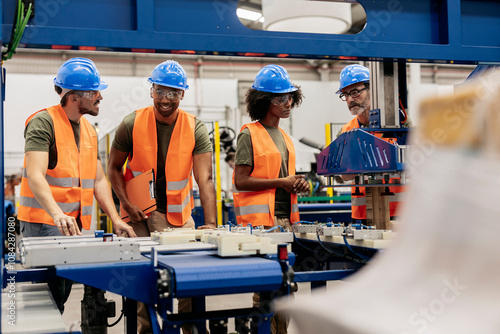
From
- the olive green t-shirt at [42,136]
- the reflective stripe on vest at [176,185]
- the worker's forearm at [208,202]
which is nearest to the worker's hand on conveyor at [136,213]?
the reflective stripe on vest at [176,185]

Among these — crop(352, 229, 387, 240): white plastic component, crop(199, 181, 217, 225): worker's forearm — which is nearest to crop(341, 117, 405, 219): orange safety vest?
crop(352, 229, 387, 240): white plastic component

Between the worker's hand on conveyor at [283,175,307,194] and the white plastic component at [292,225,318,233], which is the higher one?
the worker's hand on conveyor at [283,175,307,194]

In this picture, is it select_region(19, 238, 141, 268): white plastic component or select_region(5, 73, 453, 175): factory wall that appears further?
select_region(5, 73, 453, 175): factory wall

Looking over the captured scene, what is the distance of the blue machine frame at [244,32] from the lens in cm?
224

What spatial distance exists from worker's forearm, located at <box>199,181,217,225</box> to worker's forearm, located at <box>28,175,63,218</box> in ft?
3.01

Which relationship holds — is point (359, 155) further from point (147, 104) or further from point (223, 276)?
point (147, 104)

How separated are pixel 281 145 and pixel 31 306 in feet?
6.90

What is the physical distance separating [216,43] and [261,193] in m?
1.46

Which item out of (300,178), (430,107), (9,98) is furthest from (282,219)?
(9,98)

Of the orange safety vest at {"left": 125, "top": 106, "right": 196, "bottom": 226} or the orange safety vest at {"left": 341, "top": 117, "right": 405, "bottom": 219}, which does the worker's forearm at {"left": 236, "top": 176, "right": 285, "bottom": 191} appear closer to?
the orange safety vest at {"left": 125, "top": 106, "right": 196, "bottom": 226}

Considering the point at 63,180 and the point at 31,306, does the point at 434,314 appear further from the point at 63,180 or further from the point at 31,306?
the point at 63,180

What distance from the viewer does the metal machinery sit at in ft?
6.58

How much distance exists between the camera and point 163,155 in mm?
Answer: 3592

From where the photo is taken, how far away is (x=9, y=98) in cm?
1248
